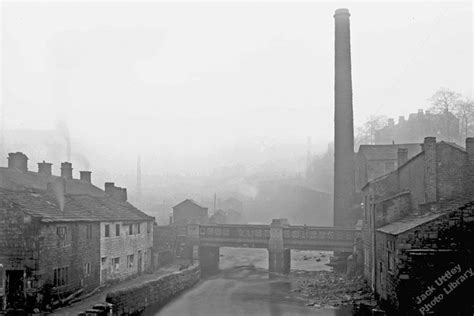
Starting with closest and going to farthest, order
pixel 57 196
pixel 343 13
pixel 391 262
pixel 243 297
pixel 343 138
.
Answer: pixel 391 262
pixel 57 196
pixel 243 297
pixel 343 138
pixel 343 13

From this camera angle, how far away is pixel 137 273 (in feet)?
122

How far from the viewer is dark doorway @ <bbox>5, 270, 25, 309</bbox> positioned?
944 inches

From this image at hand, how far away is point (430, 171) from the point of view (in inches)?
1024

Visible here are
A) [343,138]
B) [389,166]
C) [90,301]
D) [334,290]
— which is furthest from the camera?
[389,166]

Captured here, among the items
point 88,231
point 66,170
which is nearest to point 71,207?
point 88,231

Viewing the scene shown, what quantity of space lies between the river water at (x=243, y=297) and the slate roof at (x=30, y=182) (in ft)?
35.7

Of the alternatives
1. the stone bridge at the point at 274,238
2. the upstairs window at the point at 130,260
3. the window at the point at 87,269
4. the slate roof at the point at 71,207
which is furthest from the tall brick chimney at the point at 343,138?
Result: the window at the point at 87,269

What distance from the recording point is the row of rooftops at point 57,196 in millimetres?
26075

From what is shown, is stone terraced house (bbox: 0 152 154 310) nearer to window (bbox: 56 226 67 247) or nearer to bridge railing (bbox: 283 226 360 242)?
window (bbox: 56 226 67 247)

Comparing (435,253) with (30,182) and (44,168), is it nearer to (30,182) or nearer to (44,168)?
(30,182)

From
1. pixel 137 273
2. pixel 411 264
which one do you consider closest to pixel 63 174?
pixel 137 273

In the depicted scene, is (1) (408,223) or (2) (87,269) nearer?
(1) (408,223)

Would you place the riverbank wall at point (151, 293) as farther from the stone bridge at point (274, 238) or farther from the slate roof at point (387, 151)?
the slate roof at point (387, 151)

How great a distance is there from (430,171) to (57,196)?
19591 millimetres
